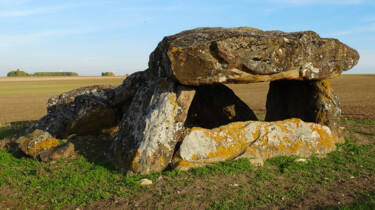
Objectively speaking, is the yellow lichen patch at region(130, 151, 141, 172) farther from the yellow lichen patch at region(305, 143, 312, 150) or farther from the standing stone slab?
the yellow lichen patch at region(305, 143, 312, 150)

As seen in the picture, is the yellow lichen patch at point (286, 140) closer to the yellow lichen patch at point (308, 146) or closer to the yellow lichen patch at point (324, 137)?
the yellow lichen patch at point (308, 146)

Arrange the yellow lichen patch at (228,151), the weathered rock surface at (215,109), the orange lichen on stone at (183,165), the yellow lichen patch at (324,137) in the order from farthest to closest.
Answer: the weathered rock surface at (215,109), the yellow lichen patch at (324,137), the yellow lichen patch at (228,151), the orange lichen on stone at (183,165)

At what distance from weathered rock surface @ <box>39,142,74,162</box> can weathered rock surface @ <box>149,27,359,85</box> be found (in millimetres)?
3658

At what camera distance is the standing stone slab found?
28.0 feet

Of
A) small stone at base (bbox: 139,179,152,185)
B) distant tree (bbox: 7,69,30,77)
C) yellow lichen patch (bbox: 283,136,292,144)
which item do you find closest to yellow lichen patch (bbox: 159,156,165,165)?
small stone at base (bbox: 139,179,152,185)

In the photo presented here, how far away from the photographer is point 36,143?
1059 centimetres

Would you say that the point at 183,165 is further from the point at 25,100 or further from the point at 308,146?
the point at 25,100

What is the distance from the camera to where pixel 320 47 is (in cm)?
1016

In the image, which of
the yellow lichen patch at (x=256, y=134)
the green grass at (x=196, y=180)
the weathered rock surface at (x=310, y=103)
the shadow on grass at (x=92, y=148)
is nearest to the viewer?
the green grass at (x=196, y=180)

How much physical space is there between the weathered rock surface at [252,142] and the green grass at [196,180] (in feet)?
0.99

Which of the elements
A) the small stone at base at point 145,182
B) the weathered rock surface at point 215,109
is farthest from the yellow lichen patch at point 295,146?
the small stone at base at point 145,182

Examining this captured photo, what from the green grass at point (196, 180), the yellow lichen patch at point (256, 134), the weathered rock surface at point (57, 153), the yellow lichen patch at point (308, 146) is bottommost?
the green grass at point (196, 180)

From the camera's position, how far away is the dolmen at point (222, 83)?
864cm

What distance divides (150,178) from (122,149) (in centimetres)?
162
